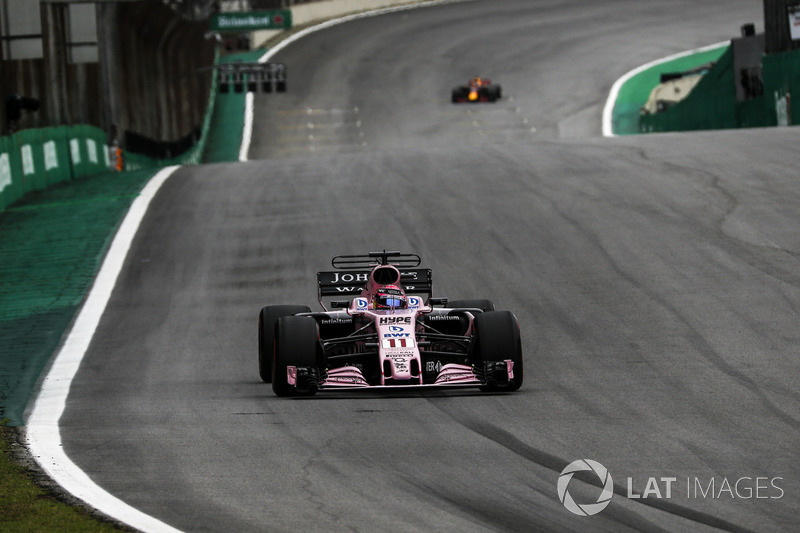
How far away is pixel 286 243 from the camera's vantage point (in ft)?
73.6

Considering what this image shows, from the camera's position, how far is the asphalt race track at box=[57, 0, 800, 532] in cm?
875

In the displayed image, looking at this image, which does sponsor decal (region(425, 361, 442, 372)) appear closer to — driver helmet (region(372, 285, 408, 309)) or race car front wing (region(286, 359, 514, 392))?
race car front wing (region(286, 359, 514, 392))

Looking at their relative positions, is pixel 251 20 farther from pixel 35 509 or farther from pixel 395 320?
pixel 35 509

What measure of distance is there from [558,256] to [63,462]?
1130cm

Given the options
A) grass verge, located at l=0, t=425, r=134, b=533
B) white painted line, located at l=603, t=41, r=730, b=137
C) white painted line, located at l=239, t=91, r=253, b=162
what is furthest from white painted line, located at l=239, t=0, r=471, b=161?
grass verge, located at l=0, t=425, r=134, b=533

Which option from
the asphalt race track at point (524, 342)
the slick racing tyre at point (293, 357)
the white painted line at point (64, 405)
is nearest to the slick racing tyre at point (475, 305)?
the asphalt race track at point (524, 342)

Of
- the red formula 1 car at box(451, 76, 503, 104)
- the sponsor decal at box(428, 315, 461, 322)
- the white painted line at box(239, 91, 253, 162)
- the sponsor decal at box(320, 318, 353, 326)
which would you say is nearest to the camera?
the sponsor decal at box(320, 318, 353, 326)

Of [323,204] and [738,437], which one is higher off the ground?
[323,204]

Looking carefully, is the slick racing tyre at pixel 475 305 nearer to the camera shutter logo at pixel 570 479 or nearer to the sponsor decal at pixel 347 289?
the sponsor decal at pixel 347 289

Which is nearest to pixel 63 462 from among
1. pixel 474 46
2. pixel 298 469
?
pixel 298 469

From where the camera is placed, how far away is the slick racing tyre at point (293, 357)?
12609 millimetres

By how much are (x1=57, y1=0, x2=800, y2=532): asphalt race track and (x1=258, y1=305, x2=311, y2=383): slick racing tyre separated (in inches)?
17.9

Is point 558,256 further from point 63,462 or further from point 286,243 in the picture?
point 63,462

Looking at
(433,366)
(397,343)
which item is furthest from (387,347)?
(433,366)
